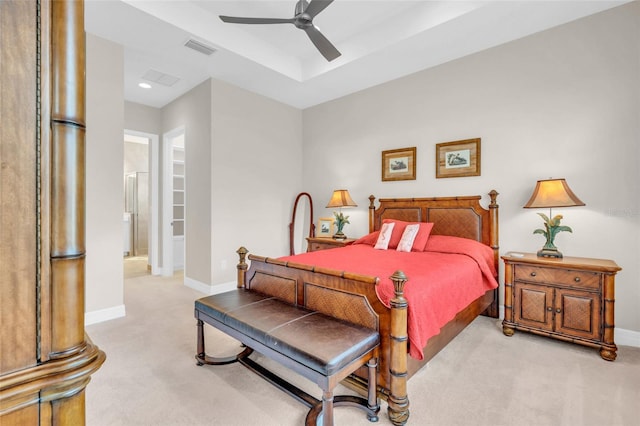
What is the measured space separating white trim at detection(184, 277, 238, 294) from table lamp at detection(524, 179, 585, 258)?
12.2 feet

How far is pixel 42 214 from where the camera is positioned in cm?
57

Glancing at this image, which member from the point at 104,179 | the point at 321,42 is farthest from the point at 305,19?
the point at 104,179

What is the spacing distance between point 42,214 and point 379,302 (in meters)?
1.62

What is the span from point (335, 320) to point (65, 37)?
178 centimetres

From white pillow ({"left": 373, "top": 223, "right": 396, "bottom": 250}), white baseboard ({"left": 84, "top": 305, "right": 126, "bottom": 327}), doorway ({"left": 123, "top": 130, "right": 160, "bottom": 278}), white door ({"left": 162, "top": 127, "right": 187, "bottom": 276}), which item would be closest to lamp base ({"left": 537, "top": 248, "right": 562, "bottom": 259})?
white pillow ({"left": 373, "top": 223, "right": 396, "bottom": 250})

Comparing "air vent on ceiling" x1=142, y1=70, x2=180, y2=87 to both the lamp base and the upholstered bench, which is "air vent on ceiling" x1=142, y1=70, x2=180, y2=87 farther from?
the lamp base

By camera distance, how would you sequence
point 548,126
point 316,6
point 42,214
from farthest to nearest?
point 548,126, point 316,6, point 42,214

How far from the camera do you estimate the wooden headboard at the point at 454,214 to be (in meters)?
3.39

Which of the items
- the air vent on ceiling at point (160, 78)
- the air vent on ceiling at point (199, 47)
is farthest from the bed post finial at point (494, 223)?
the air vent on ceiling at point (160, 78)

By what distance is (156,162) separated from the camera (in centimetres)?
535

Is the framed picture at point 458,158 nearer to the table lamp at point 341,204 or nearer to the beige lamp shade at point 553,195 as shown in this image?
the beige lamp shade at point 553,195

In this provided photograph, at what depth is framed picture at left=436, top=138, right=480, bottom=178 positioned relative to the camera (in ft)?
11.7

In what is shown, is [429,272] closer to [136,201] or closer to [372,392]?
[372,392]

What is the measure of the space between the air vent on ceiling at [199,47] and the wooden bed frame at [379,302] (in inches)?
91.8
